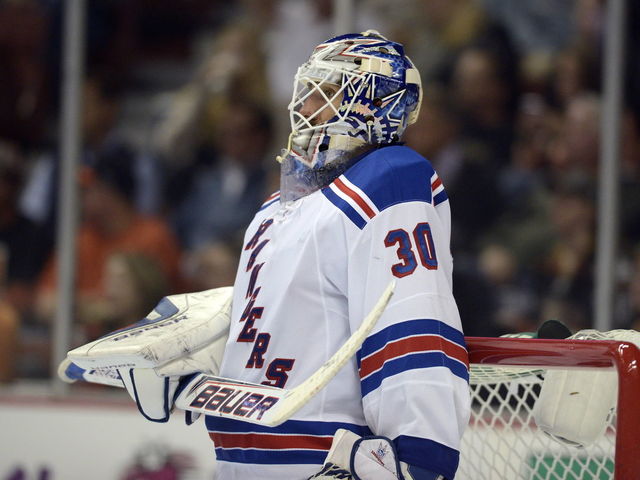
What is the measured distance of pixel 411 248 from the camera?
1.38m

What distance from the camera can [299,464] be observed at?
4.68ft

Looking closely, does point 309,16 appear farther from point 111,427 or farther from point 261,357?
point 261,357

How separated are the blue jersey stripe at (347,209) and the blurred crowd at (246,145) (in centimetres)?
214

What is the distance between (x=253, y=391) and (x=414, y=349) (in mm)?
223

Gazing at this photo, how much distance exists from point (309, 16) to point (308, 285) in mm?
2574

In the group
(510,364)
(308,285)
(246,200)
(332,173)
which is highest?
(332,173)

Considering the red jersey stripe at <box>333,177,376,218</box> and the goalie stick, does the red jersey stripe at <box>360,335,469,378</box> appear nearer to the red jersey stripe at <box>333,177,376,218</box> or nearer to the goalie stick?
the goalie stick

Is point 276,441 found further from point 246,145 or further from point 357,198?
point 246,145

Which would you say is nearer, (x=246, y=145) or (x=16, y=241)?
(x=246, y=145)

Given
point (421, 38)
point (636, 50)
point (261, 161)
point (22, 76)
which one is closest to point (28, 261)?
point (22, 76)

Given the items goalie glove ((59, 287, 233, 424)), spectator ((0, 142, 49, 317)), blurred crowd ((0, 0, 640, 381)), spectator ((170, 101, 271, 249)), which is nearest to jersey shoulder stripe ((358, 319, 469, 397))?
goalie glove ((59, 287, 233, 424))

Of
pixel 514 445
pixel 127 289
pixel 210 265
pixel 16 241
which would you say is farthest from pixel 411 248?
pixel 16 241

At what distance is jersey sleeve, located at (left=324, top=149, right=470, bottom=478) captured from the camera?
1.31 meters

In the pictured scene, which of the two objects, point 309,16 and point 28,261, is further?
point 28,261
